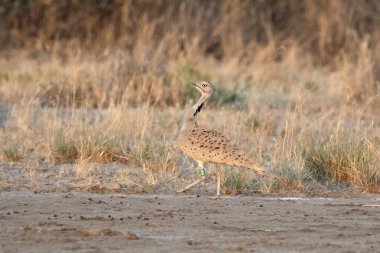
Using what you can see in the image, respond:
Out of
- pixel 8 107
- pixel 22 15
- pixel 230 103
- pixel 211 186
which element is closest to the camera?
pixel 211 186

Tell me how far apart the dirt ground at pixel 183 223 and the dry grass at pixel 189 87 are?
25.5 inches

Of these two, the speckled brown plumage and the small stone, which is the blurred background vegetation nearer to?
the speckled brown plumage

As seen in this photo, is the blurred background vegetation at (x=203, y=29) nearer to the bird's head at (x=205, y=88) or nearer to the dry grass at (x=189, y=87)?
the dry grass at (x=189, y=87)

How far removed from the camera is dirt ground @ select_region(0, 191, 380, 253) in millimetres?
6508

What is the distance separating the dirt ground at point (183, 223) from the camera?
6508 millimetres

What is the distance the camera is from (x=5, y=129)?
12000mm

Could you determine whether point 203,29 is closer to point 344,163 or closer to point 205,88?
point 344,163

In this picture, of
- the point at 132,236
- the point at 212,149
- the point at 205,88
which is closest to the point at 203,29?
the point at 205,88

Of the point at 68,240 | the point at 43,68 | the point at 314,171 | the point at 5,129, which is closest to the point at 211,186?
the point at 314,171

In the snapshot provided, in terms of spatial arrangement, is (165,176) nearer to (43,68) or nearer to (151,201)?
(151,201)

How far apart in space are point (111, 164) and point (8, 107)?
12.7ft

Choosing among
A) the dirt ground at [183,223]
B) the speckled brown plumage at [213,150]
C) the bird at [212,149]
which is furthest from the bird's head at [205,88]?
the dirt ground at [183,223]

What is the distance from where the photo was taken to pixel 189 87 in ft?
50.1

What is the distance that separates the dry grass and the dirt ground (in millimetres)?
647
